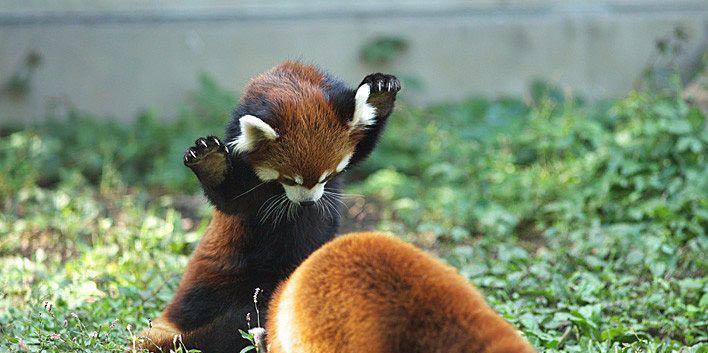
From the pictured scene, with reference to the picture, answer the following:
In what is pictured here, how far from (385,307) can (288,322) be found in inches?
15.9

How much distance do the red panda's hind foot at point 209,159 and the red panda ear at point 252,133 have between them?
0.29 ft

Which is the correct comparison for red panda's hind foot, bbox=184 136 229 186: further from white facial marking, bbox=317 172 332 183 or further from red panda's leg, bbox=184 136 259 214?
white facial marking, bbox=317 172 332 183

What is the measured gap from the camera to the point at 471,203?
6125mm

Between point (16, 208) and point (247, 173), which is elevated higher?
point (247, 173)

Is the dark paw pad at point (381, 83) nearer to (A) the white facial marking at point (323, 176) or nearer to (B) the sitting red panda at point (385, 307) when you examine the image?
(A) the white facial marking at point (323, 176)

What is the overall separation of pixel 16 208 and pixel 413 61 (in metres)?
3.91

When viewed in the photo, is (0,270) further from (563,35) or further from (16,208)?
(563,35)

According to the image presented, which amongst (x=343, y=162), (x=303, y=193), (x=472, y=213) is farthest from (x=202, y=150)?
(x=472, y=213)

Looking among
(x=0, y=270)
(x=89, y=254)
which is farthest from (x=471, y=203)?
(x=0, y=270)

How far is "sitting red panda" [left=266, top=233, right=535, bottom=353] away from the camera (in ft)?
8.38

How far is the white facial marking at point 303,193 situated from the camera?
361 cm

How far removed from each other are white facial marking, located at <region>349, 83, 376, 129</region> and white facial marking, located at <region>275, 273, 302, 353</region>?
0.94m

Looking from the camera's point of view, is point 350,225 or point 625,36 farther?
→ point 625,36

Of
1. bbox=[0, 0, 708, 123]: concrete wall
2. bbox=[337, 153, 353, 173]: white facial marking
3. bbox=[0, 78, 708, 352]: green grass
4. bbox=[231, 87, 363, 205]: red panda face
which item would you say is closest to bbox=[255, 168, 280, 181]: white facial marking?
bbox=[231, 87, 363, 205]: red panda face
